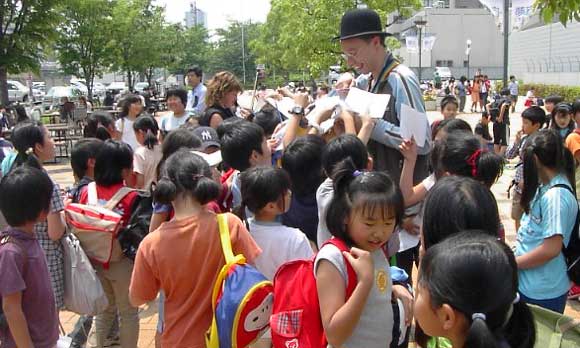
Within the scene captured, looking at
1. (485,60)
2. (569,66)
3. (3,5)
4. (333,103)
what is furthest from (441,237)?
(485,60)

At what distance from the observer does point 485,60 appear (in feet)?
214

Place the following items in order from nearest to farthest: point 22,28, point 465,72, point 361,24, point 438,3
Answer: point 361,24 → point 22,28 → point 465,72 → point 438,3

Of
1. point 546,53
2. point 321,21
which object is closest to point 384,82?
point 321,21

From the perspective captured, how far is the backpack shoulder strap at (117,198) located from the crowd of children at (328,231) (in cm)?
1

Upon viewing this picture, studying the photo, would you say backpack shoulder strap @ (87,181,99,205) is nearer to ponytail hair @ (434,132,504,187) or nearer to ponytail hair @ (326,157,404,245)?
ponytail hair @ (326,157,404,245)

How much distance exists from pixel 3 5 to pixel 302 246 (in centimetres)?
1455

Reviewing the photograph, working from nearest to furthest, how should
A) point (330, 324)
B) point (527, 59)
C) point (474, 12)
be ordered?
point (330, 324)
point (527, 59)
point (474, 12)

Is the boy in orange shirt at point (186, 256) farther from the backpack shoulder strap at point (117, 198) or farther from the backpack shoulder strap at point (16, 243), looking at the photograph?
the backpack shoulder strap at point (117, 198)

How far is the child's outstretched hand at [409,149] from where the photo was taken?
2957mm

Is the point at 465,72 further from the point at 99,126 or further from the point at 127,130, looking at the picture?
the point at 99,126

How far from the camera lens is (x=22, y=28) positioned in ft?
48.4

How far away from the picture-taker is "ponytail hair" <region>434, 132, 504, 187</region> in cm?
277

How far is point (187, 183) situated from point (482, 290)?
154 centimetres

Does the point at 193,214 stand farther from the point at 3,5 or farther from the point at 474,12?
the point at 474,12
